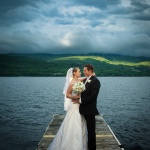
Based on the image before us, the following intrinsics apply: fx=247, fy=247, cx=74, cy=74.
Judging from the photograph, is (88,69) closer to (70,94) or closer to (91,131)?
(70,94)

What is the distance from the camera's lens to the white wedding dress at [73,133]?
953cm

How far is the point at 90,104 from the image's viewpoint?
9.48 meters

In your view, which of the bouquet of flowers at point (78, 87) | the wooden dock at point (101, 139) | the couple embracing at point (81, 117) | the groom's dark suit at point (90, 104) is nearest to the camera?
the bouquet of flowers at point (78, 87)

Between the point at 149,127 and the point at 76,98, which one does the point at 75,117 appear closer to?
the point at 76,98

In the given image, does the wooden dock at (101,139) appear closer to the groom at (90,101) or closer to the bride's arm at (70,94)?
the groom at (90,101)

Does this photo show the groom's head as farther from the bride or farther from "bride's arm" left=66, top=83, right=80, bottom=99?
"bride's arm" left=66, top=83, right=80, bottom=99

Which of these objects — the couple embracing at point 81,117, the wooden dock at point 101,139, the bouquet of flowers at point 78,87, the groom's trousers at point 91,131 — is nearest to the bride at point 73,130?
the couple embracing at point 81,117

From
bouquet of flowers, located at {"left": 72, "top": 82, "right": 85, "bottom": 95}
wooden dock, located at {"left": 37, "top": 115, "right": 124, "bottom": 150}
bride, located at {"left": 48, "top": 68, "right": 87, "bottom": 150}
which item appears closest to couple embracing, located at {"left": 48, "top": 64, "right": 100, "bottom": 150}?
bride, located at {"left": 48, "top": 68, "right": 87, "bottom": 150}

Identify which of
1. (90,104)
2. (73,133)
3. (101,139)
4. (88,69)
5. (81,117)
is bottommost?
(101,139)

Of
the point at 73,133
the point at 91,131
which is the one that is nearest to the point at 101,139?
the point at 91,131

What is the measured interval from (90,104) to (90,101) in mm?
238

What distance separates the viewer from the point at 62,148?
9594mm

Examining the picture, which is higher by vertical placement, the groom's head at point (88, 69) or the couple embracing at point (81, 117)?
the groom's head at point (88, 69)

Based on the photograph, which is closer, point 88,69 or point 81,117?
point 88,69
